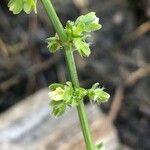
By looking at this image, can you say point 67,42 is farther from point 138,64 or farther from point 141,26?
point 141,26

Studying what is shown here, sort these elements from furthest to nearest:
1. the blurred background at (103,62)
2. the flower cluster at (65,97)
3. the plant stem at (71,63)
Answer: the blurred background at (103,62) → the flower cluster at (65,97) → the plant stem at (71,63)

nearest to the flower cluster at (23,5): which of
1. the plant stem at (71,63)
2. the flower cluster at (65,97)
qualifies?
the plant stem at (71,63)

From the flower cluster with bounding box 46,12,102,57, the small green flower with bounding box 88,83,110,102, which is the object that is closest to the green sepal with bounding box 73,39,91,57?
the flower cluster with bounding box 46,12,102,57

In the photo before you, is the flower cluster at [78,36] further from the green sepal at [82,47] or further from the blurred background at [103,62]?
the blurred background at [103,62]

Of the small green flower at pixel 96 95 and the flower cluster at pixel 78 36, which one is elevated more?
the flower cluster at pixel 78 36

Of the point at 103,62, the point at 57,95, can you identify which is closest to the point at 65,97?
the point at 57,95

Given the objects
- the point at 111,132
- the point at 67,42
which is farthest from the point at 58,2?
the point at 67,42

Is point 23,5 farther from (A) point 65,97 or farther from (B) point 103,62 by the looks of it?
(B) point 103,62
